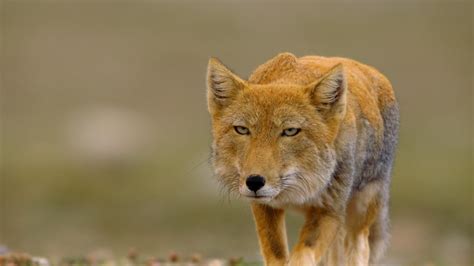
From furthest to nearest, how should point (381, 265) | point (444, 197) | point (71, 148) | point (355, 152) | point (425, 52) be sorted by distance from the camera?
point (425, 52), point (71, 148), point (444, 197), point (381, 265), point (355, 152)

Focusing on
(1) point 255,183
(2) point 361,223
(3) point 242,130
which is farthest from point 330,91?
(2) point 361,223

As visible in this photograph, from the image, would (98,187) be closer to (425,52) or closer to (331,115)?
(425,52)

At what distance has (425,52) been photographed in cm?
4372

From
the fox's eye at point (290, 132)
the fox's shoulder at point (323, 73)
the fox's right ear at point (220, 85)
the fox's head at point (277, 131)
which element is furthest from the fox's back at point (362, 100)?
the fox's eye at point (290, 132)

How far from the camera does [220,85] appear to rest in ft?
40.4

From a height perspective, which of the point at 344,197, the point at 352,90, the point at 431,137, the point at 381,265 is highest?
the point at 352,90

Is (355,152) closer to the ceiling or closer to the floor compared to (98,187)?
closer to the ceiling

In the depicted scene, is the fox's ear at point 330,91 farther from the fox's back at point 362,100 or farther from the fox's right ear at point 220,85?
the fox's right ear at point 220,85

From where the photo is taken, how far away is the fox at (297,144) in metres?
11.8

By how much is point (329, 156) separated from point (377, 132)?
131cm

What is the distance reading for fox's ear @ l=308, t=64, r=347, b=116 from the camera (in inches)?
478

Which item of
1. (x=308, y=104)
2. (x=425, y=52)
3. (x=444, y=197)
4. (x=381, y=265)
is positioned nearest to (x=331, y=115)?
(x=308, y=104)

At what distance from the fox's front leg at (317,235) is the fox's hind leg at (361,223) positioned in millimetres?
965

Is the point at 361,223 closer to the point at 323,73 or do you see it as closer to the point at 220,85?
the point at 323,73
